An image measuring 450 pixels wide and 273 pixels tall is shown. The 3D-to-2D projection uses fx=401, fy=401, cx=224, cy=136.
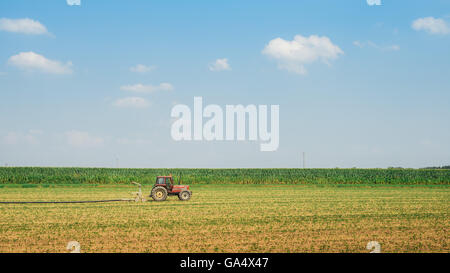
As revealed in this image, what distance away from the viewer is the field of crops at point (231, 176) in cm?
5262

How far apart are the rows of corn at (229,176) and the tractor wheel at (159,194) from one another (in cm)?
2473

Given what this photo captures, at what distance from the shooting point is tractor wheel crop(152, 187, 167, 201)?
2647 centimetres

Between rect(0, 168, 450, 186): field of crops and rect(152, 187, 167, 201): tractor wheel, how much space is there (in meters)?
26.3

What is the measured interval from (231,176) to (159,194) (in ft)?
97.0

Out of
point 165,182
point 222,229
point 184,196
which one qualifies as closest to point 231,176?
point 184,196

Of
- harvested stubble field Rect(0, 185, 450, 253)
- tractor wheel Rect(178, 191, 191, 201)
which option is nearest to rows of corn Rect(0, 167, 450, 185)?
tractor wheel Rect(178, 191, 191, 201)

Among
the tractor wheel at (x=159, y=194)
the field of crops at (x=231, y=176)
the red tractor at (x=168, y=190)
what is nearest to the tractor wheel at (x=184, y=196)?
the red tractor at (x=168, y=190)

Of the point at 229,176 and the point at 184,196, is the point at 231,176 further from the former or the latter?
the point at 184,196

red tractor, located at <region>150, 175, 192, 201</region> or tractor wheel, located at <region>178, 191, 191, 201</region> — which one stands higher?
red tractor, located at <region>150, 175, 192, 201</region>

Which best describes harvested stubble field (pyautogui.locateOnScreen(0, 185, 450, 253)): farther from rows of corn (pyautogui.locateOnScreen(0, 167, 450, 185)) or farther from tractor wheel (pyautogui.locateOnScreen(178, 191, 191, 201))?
rows of corn (pyautogui.locateOnScreen(0, 167, 450, 185))
